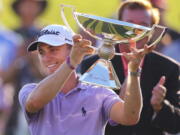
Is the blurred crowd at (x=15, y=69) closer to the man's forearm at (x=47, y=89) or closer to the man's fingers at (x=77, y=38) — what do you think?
the man's forearm at (x=47, y=89)

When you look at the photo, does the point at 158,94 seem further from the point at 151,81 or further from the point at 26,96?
the point at 26,96

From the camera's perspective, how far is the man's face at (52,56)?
546 cm

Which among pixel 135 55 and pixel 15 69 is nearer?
pixel 135 55

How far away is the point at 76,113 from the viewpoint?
18.0 ft

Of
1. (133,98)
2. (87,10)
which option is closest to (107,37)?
(133,98)

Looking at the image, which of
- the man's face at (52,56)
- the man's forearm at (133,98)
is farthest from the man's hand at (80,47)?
the man's face at (52,56)

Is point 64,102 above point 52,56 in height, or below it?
below

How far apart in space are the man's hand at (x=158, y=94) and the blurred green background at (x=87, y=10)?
4.98 metres

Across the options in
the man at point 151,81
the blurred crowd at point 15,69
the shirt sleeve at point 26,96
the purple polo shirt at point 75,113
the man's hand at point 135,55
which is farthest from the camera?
the blurred crowd at point 15,69

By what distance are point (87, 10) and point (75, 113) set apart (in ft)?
22.1

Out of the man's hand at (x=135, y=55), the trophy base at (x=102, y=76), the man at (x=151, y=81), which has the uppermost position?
the man's hand at (x=135, y=55)

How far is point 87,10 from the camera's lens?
12.1 metres

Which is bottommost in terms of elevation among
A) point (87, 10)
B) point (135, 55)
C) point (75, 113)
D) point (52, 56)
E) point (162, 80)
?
point (87, 10)

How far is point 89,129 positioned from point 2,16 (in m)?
6.36
